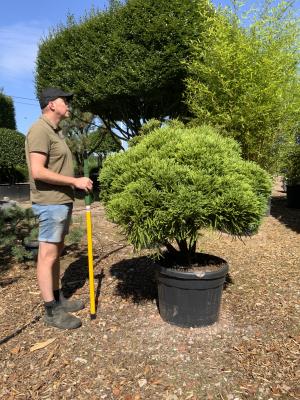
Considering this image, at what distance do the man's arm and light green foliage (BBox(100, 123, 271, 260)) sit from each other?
1.04 ft

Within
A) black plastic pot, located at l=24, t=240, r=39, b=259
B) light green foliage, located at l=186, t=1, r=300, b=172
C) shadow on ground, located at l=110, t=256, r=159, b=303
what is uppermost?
light green foliage, located at l=186, t=1, r=300, b=172

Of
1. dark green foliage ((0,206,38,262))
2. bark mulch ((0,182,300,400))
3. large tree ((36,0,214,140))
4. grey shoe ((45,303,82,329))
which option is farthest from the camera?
large tree ((36,0,214,140))

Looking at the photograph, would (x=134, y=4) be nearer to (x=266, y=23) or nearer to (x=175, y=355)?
(x=266, y=23)

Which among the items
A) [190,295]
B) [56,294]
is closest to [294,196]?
[190,295]

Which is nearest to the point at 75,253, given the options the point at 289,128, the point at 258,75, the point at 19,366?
the point at 19,366

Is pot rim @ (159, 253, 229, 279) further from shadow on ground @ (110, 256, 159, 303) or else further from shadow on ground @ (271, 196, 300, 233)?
shadow on ground @ (271, 196, 300, 233)

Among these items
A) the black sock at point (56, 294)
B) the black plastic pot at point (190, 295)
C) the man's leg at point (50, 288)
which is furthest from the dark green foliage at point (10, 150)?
the black plastic pot at point (190, 295)

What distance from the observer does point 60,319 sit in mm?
3332

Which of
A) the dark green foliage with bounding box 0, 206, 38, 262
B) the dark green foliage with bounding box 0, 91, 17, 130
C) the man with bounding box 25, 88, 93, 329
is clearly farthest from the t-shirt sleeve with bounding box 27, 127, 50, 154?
the dark green foliage with bounding box 0, 91, 17, 130

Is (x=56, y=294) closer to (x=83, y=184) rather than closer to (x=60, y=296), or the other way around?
(x=60, y=296)

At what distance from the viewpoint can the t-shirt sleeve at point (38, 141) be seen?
10.0 ft

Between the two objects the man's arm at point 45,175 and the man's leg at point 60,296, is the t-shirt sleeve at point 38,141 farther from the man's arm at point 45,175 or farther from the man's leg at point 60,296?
the man's leg at point 60,296

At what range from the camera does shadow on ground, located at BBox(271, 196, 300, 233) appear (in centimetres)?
776

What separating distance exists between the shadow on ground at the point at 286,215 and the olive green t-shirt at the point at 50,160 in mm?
5120
